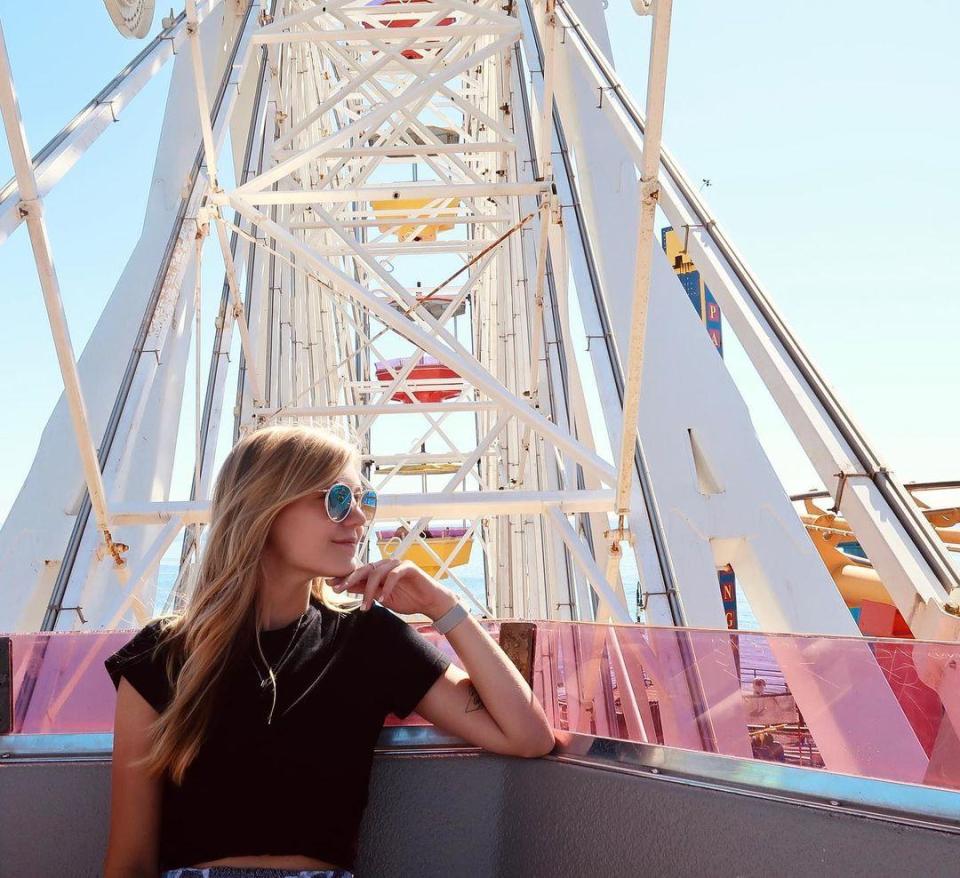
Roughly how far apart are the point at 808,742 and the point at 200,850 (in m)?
1.10

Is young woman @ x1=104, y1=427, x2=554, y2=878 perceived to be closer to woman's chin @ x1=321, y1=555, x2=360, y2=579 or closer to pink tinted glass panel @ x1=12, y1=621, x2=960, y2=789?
woman's chin @ x1=321, y1=555, x2=360, y2=579

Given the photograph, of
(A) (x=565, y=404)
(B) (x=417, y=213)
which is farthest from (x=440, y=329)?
(B) (x=417, y=213)

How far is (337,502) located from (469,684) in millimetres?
454

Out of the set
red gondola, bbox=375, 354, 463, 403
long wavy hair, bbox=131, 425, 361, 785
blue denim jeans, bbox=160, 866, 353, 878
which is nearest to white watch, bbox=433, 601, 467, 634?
long wavy hair, bbox=131, 425, 361, 785

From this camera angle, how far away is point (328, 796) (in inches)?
65.8

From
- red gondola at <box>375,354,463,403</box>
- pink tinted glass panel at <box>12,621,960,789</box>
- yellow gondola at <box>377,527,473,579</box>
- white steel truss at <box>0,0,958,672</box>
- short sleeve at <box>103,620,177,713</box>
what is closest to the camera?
pink tinted glass panel at <box>12,621,960,789</box>

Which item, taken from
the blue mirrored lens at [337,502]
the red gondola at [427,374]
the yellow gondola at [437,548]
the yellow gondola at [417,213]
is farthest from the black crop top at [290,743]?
the yellow gondola at [437,548]

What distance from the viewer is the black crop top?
1630 mm

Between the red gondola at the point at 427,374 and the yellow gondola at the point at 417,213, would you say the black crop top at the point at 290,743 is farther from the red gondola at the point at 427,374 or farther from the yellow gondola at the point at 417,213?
the red gondola at the point at 427,374

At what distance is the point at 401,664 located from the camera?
1.81m

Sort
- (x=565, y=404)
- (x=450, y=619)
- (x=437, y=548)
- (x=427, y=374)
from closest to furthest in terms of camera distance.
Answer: (x=450, y=619)
(x=565, y=404)
(x=427, y=374)
(x=437, y=548)

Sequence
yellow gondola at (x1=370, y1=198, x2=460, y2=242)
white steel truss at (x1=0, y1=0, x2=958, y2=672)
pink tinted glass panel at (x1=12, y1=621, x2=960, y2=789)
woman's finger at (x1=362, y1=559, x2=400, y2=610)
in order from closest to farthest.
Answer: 1. pink tinted glass panel at (x1=12, y1=621, x2=960, y2=789)
2. woman's finger at (x1=362, y1=559, x2=400, y2=610)
3. white steel truss at (x1=0, y1=0, x2=958, y2=672)
4. yellow gondola at (x1=370, y1=198, x2=460, y2=242)

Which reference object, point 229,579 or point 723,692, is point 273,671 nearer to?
point 229,579

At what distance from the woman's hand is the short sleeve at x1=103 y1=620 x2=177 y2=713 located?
1.17 ft
